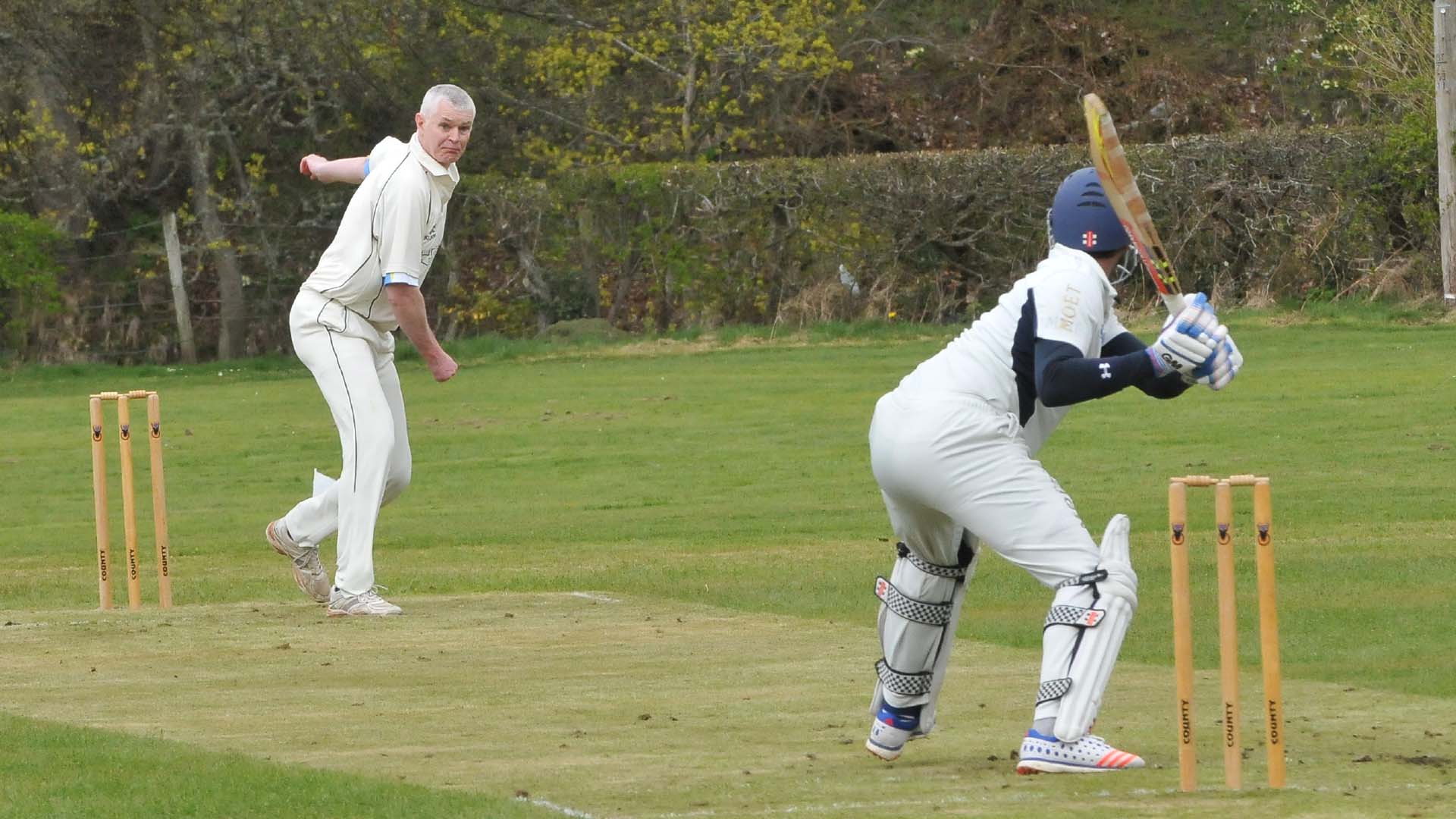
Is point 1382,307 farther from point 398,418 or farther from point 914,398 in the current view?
point 914,398

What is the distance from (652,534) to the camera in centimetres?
1476

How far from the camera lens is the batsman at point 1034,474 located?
6.43 m

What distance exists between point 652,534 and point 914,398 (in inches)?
315

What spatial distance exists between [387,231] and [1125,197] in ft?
14.7

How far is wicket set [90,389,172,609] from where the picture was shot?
10.5 m

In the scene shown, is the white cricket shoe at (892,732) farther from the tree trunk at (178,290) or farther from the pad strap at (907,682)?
the tree trunk at (178,290)

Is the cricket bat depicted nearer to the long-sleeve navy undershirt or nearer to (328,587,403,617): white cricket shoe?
the long-sleeve navy undershirt

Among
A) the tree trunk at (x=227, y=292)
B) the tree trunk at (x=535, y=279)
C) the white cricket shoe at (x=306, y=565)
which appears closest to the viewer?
the white cricket shoe at (x=306, y=565)

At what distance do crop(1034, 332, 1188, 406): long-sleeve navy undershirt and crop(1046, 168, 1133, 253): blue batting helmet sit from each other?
0.39 m

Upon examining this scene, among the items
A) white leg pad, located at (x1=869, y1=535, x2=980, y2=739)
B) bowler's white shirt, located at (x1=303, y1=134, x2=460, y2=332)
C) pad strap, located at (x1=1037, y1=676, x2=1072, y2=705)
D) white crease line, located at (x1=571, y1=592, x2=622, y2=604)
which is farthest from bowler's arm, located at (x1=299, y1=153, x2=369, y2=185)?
pad strap, located at (x1=1037, y1=676, x2=1072, y2=705)

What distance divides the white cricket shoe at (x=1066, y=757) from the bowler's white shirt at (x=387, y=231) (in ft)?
15.0

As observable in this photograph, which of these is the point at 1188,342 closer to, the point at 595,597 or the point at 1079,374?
the point at 1079,374

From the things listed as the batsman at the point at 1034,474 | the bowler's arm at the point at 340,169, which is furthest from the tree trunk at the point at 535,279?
the batsman at the point at 1034,474

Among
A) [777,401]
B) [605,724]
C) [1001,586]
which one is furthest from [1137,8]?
[605,724]
